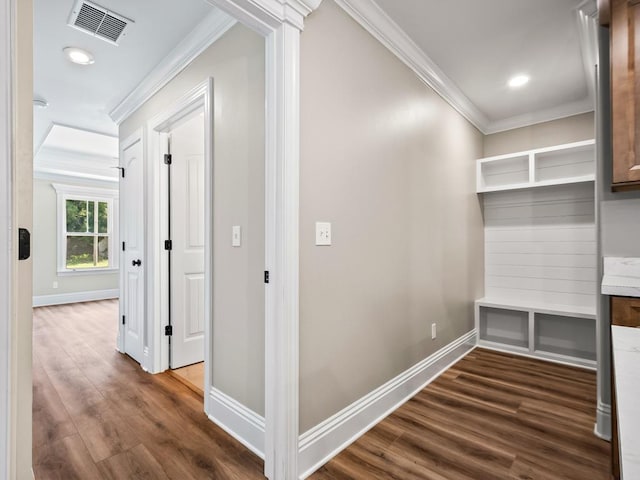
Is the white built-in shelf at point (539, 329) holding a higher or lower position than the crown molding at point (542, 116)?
lower

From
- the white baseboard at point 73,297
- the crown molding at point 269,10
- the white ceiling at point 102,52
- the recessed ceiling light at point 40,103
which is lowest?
the white baseboard at point 73,297

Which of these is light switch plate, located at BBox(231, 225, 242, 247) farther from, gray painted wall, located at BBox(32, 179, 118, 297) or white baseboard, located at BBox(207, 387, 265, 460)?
gray painted wall, located at BBox(32, 179, 118, 297)

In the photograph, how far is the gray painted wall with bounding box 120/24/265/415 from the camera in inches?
71.9

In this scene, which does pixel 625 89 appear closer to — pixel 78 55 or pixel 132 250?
pixel 78 55

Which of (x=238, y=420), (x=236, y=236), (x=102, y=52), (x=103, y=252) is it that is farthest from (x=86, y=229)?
(x=238, y=420)

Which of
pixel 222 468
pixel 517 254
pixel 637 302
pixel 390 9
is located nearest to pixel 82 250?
pixel 222 468

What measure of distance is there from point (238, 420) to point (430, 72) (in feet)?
9.24

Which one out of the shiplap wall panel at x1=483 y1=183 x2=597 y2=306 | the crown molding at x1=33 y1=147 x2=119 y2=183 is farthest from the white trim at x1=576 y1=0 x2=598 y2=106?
the crown molding at x1=33 y1=147 x2=119 y2=183

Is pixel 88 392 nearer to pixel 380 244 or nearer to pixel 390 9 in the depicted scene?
pixel 380 244

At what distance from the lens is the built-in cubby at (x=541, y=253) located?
10.5ft

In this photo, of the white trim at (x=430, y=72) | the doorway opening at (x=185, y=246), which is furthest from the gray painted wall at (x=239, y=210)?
the doorway opening at (x=185, y=246)

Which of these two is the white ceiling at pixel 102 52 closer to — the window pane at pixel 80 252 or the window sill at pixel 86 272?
the window pane at pixel 80 252

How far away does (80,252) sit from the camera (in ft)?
21.3

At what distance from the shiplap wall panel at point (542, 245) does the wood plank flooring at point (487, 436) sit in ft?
3.06
